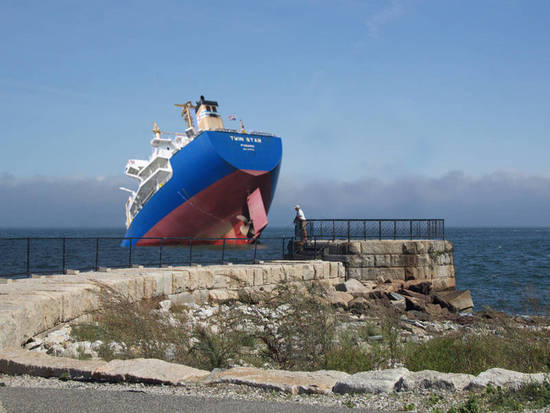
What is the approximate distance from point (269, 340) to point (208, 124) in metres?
32.3

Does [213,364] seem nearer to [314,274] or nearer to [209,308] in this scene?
[209,308]

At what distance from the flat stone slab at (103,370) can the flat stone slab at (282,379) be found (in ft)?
0.81

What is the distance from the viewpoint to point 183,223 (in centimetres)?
3453

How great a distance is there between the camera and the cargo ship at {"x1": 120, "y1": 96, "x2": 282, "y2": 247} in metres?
32.3

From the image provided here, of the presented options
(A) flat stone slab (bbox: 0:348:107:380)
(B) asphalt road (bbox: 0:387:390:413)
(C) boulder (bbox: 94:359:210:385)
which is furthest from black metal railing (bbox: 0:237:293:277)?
(B) asphalt road (bbox: 0:387:390:413)

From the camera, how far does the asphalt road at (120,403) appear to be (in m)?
3.85

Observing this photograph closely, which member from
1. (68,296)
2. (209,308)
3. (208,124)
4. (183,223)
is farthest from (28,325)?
(208,124)

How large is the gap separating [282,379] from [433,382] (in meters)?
1.17

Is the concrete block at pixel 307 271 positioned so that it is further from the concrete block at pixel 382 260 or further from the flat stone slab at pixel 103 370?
the flat stone slab at pixel 103 370

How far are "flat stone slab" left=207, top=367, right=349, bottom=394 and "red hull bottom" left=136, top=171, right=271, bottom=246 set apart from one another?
27.6 m

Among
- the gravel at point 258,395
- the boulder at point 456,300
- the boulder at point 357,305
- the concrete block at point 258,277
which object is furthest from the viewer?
the boulder at point 456,300

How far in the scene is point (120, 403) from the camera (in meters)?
4.02

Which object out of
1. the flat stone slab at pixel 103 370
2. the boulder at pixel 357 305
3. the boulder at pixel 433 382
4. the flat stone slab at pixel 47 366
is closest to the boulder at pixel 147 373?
the flat stone slab at pixel 103 370

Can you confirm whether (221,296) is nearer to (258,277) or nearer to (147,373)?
(258,277)
